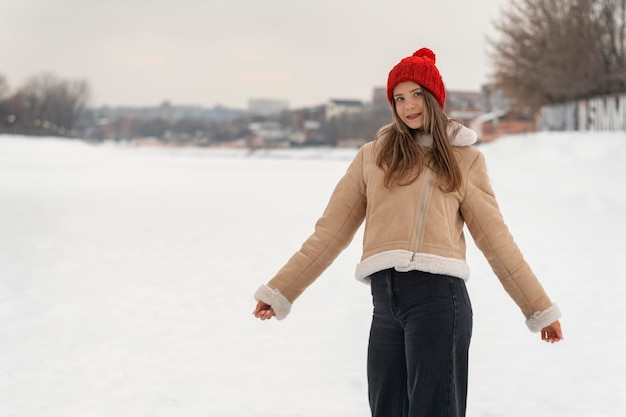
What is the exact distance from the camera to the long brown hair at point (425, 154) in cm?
272

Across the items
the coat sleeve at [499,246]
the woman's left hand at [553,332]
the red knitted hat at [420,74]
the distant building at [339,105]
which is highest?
the distant building at [339,105]

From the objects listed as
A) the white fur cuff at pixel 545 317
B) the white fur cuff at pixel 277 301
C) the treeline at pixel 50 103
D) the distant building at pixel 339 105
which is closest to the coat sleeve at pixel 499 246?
the white fur cuff at pixel 545 317

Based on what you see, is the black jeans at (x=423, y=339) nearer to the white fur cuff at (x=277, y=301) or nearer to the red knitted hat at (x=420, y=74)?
the white fur cuff at (x=277, y=301)

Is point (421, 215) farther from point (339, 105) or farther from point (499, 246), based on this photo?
point (339, 105)

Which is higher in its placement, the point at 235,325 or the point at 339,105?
the point at 339,105

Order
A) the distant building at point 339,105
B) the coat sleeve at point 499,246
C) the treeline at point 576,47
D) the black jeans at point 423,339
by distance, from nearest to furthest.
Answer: the black jeans at point 423,339 < the coat sleeve at point 499,246 < the treeline at point 576,47 < the distant building at point 339,105

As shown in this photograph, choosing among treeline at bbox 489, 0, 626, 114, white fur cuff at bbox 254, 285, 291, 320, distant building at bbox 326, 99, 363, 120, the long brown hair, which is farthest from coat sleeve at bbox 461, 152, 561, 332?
distant building at bbox 326, 99, 363, 120

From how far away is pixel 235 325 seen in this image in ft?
22.2

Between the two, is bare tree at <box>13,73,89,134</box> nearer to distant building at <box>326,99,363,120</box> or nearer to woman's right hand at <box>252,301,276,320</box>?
distant building at <box>326,99,363,120</box>

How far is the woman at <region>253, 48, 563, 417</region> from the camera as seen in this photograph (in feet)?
8.77

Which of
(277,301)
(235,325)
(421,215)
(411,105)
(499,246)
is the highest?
(411,105)

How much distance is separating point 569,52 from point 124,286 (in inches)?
1073

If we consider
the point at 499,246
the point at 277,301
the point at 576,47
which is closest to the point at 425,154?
the point at 499,246

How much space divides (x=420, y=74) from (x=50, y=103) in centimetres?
13751
